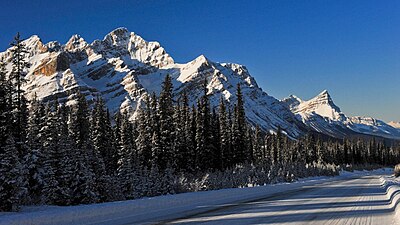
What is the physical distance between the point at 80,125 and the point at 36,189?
3187cm

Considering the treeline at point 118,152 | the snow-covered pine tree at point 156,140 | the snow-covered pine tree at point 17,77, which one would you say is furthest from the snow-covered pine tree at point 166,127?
the snow-covered pine tree at point 17,77

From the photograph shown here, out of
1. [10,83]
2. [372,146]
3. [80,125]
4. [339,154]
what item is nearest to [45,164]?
[10,83]

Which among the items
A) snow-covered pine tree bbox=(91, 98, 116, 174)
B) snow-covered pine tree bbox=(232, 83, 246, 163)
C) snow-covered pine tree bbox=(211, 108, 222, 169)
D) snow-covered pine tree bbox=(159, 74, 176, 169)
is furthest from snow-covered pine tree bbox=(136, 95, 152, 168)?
snow-covered pine tree bbox=(232, 83, 246, 163)

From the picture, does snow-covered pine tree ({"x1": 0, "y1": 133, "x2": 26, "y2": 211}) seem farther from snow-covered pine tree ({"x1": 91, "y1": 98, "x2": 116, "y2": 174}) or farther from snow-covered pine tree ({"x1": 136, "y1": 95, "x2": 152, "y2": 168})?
snow-covered pine tree ({"x1": 91, "y1": 98, "x2": 116, "y2": 174})

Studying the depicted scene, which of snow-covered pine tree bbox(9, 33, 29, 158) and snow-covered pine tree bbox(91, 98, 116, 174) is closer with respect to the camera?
snow-covered pine tree bbox(9, 33, 29, 158)

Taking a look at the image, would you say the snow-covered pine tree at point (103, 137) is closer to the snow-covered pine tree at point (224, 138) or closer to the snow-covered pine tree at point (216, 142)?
the snow-covered pine tree at point (216, 142)

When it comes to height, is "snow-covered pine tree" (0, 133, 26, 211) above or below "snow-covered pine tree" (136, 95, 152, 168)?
below

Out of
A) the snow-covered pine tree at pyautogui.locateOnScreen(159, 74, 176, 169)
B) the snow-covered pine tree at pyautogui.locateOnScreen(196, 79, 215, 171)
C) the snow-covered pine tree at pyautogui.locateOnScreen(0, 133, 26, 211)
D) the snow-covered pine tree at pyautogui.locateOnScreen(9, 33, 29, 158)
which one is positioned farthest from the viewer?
the snow-covered pine tree at pyautogui.locateOnScreen(196, 79, 215, 171)

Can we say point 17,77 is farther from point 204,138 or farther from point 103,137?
point 204,138

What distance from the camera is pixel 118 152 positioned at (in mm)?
51062

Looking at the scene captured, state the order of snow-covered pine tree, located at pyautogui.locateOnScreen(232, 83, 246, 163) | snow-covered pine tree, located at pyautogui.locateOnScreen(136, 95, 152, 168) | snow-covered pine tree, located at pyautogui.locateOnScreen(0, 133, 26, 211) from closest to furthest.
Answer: snow-covered pine tree, located at pyautogui.locateOnScreen(0, 133, 26, 211)
snow-covered pine tree, located at pyautogui.locateOnScreen(136, 95, 152, 168)
snow-covered pine tree, located at pyautogui.locateOnScreen(232, 83, 246, 163)

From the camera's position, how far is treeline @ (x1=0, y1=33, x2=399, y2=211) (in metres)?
20.9

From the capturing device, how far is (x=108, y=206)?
10.9 m

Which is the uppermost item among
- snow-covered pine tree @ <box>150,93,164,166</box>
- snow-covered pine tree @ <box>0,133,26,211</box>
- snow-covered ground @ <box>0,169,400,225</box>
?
snow-covered pine tree @ <box>150,93,164,166</box>
